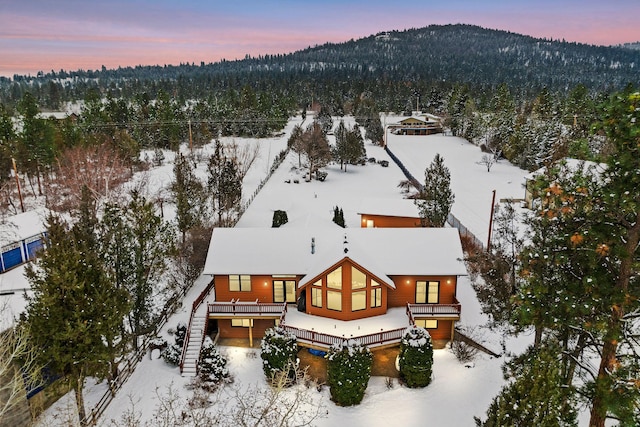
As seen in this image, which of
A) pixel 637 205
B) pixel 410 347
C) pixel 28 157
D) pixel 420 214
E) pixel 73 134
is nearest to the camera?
pixel 637 205

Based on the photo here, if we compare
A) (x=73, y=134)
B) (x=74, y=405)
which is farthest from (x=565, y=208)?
(x=73, y=134)

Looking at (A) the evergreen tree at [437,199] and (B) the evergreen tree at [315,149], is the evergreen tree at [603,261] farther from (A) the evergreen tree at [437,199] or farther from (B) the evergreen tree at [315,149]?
(B) the evergreen tree at [315,149]

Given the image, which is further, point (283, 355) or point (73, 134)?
point (73, 134)

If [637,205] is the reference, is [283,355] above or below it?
below

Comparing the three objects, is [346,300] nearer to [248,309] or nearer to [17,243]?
[248,309]

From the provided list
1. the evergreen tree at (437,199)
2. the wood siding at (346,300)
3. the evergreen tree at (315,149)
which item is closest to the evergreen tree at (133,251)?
the wood siding at (346,300)

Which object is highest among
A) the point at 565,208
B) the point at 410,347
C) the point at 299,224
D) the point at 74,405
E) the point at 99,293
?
the point at 565,208

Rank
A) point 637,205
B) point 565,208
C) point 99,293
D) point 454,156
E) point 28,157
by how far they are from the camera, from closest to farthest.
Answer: point 637,205, point 565,208, point 99,293, point 28,157, point 454,156

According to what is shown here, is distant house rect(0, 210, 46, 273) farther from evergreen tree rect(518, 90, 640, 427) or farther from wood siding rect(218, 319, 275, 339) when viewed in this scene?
evergreen tree rect(518, 90, 640, 427)

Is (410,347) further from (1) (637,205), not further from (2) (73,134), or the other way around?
(2) (73,134)
